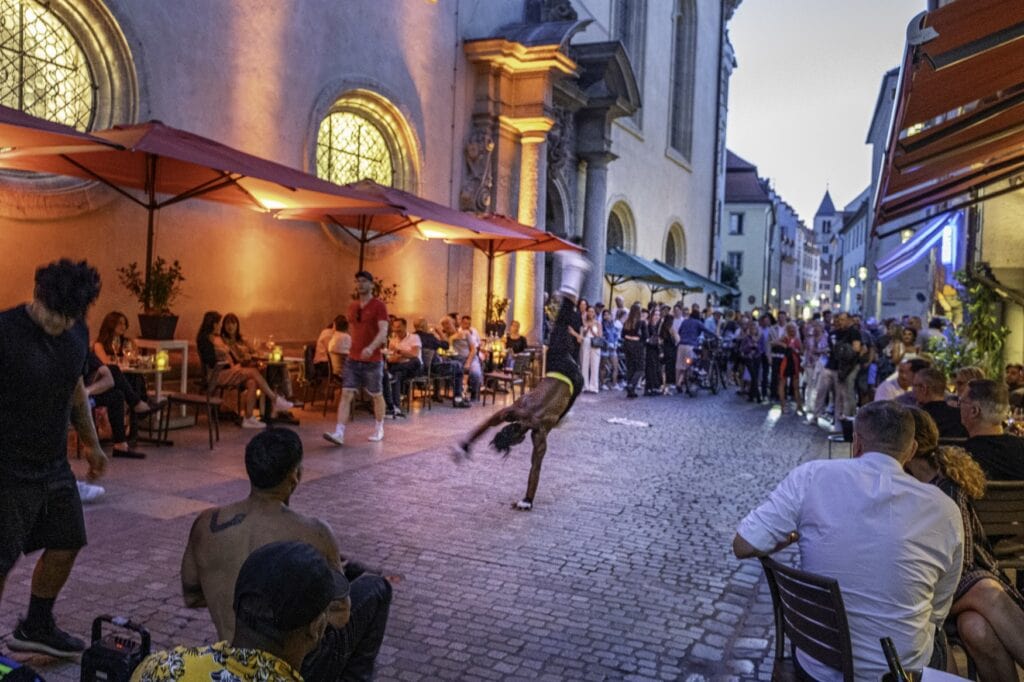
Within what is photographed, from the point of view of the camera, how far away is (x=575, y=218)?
76.7ft

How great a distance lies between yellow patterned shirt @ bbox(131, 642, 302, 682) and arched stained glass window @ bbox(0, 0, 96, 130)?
933cm

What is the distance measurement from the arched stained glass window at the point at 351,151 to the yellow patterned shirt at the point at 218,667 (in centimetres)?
1272

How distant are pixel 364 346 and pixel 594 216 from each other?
14.6 m

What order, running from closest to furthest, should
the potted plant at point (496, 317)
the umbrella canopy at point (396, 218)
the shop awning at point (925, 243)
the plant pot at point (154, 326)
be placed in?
the plant pot at point (154, 326)
the umbrella canopy at point (396, 218)
the shop awning at point (925, 243)
the potted plant at point (496, 317)

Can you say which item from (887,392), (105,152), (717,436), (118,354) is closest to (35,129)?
(105,152)

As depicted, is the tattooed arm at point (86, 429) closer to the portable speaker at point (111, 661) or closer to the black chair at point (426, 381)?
the portable speaker at point (111, 661)

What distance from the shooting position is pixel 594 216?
23422 millimetres

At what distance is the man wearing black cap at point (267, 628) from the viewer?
193 cm

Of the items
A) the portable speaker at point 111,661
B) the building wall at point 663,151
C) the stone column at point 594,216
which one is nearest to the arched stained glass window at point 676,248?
the building wall at point 663,151

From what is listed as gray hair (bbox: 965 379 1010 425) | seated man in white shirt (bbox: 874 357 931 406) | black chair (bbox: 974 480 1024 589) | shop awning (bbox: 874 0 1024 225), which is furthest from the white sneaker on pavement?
black chair (bbox: 974 480 1024 589)

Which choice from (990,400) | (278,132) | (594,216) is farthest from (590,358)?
(990,400)

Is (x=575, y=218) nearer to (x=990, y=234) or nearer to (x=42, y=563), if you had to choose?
(x=990, y=234)

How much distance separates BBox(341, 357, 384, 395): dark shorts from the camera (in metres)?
9.86

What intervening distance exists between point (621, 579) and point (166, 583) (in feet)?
9.21
